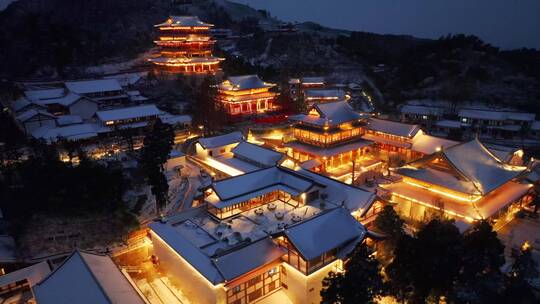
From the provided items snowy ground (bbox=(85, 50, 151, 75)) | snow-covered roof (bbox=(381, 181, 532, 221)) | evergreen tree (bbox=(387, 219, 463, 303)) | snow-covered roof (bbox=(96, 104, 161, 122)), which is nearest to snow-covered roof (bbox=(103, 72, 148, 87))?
snowy ground (bbox=(85, 50, 151, 75))

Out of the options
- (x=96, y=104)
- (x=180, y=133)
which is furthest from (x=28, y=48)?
(x=180, y=133)

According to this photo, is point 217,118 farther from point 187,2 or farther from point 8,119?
point 187,2

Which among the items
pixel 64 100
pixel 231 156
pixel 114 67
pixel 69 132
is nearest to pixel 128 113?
pixel 69 132

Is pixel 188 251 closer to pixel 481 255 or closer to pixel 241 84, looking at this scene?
pixel 481 255

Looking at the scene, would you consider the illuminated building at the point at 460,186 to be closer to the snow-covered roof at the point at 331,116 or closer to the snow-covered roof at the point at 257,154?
the snow-covered roof at the point at 257,154

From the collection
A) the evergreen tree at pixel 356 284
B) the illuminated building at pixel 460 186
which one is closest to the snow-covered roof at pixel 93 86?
the illuminated building at pixel 460 186
